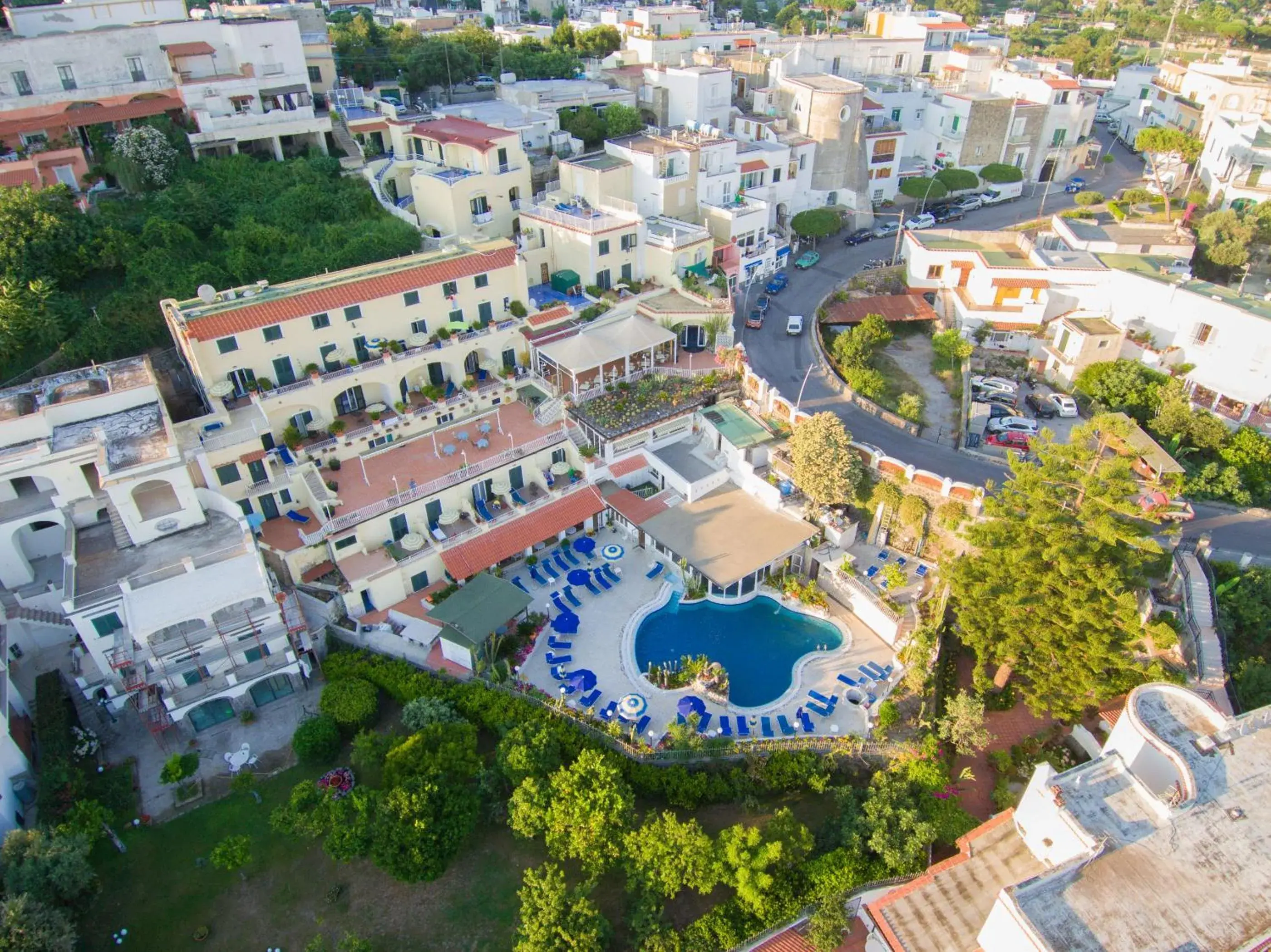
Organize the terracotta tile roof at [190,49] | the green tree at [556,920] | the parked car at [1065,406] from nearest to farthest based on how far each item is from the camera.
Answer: the green tree at [556,920], the parked car at [1065,406], the terracotta tile roof at [190,49]

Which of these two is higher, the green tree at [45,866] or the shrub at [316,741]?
the green tree at [45,866]

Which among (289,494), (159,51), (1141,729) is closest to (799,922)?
(1141,729)

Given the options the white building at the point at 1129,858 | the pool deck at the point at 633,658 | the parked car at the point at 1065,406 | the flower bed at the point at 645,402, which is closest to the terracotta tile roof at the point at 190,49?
the flower bed at the point at 645,402

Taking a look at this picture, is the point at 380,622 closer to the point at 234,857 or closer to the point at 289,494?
the point at 289,494

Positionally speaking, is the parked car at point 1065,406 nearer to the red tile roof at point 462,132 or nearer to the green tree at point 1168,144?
the red tile roof at point 462,132

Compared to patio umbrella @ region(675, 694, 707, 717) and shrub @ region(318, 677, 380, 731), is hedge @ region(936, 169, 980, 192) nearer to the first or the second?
Result: patio umbrella @ region(675, 694, 707, 717)

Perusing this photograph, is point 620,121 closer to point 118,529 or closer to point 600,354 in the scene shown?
point 600,354

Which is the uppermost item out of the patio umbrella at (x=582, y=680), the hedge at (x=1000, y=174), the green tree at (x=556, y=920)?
the hedge at (x=1000, y=174)

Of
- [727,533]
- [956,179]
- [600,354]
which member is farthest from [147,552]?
[956,179]
